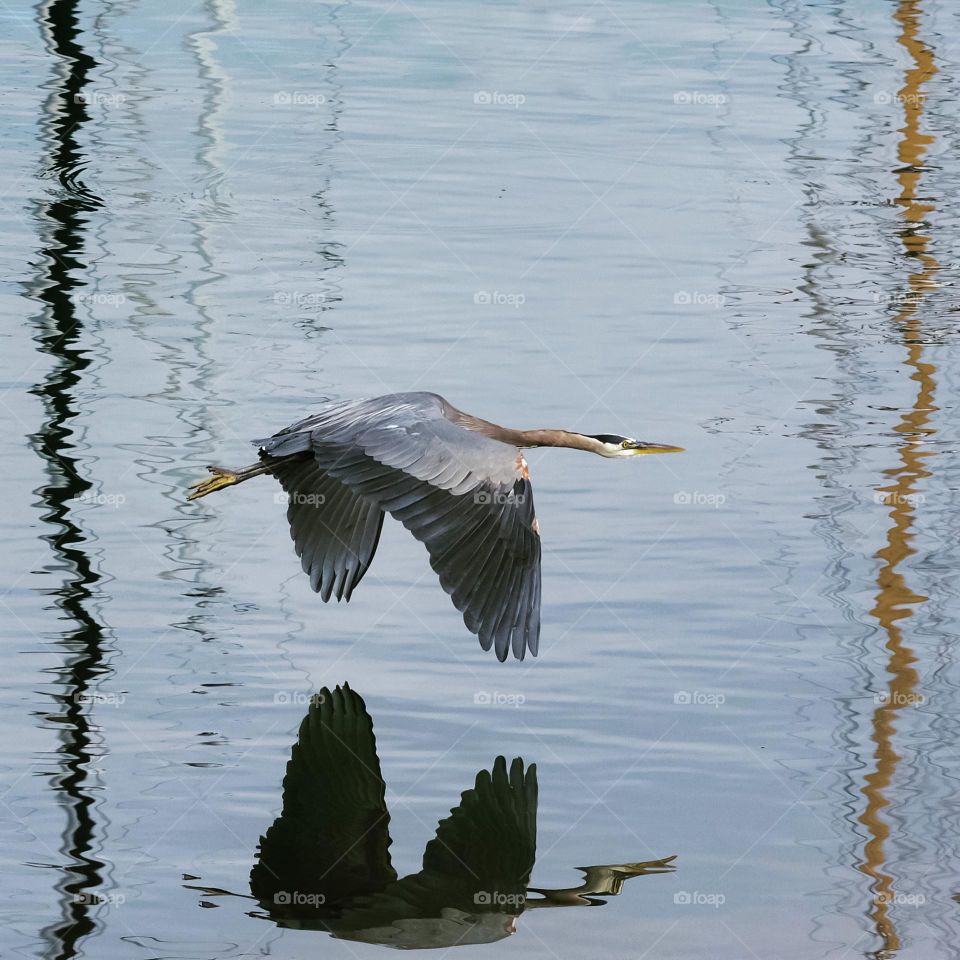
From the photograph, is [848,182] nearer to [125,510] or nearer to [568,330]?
[568,330]

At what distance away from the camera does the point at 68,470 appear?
976 cm

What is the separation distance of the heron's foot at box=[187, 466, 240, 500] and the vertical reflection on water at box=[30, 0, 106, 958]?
0.56 metres

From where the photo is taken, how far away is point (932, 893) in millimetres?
6422

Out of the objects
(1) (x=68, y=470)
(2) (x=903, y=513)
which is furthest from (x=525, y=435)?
(1) (x=68, y=470)

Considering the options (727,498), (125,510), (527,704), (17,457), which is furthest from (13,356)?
(527,704)

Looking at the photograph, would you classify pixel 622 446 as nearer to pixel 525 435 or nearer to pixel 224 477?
pixel 525 435

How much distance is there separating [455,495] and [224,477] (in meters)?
1.62

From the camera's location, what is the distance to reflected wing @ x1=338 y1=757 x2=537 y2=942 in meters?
6.20

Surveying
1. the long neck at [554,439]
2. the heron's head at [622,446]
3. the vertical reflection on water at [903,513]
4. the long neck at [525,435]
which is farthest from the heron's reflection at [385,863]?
the heron's head at [622,446]

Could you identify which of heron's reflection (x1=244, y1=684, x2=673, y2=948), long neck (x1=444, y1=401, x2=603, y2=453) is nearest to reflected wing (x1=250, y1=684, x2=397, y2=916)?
heron's reflection (x1=244, y1=684, x2=673, y2=948)

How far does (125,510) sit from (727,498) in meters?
2.82

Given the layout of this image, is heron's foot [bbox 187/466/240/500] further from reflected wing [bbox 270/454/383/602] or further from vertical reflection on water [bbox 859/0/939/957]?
vertical reflection on water [bbox 859/0/939/957]

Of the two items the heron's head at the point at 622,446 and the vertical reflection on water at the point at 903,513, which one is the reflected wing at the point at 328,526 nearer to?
the heron's head at the point at 622,446

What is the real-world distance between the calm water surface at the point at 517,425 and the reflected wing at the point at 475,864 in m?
0.07
